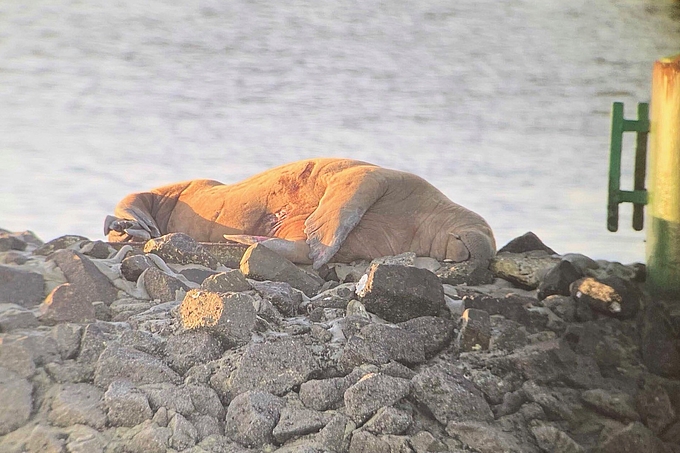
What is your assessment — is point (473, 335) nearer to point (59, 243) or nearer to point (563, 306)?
point (563, 306)

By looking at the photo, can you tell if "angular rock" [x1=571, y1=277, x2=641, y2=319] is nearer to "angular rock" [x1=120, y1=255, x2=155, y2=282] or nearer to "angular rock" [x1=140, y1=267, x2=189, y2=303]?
"angular rock" [x1=140, y1=267, x2=189, y2=303]

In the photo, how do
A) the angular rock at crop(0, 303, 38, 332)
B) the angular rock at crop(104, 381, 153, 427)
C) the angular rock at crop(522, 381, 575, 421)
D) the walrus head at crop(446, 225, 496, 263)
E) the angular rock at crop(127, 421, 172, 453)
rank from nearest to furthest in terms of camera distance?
1. the angular rock at crop(127, 421, 172, 453)
2. the angular rock at crop(104, 381, 153, 427)
3. the angular rock at crop(522, 381, 575, 421)
4. the angular rock at crop(0, 303, 38, 332)
5. the walrus head at crop(446, 225, 496, 263)

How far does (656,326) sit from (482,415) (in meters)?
0.91

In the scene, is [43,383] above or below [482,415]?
above

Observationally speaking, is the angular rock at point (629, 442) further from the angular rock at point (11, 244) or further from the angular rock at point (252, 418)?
the angular rock at point (11, 244)

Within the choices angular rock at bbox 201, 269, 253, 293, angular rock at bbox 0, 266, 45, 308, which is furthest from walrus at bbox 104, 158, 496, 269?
angular rock at bbox 0, 266, 45, 308

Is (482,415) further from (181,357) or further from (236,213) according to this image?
(236,213)

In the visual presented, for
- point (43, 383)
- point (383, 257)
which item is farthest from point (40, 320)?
point (383, 257)

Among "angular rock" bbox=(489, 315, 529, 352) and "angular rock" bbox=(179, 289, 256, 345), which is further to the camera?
"angular rock" bbox=(489, 315, 529, 352)

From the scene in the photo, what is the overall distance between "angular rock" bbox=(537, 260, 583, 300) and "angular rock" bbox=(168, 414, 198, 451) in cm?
175

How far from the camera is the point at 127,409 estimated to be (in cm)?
251

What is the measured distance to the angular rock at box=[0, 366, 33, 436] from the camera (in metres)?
2.54

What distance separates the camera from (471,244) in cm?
508

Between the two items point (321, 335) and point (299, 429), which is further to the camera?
point (321, 335)
